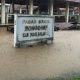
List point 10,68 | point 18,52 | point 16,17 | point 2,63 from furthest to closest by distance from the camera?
point 16,17
point 18,52
point 2,63
point 10,68

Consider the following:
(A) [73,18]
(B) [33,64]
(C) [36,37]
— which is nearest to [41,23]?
(C) [36,37]

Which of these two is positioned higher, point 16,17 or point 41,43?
point 16,17

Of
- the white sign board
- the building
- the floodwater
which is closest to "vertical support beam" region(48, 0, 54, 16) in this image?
the building

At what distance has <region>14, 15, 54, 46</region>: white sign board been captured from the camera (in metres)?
13.4

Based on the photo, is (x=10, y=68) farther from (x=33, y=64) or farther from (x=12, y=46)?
(x=12, y=46)

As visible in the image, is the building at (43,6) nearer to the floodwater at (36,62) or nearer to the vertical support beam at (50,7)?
the vertical support beam at (50,7)

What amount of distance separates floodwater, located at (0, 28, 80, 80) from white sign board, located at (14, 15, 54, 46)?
2.16ft

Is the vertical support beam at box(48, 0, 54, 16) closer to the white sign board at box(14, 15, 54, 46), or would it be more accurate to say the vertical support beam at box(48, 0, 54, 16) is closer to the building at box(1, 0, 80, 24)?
the building at box(1, 0, 80, 24)

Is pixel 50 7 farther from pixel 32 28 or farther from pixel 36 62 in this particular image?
pixel 36 62

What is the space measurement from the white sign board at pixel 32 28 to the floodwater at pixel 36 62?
0.66 m

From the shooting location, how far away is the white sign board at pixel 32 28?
13428 millimetres

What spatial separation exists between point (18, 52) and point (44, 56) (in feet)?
4.41

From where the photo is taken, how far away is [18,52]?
A: 12102 millimetres

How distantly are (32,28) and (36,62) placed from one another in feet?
13.6
